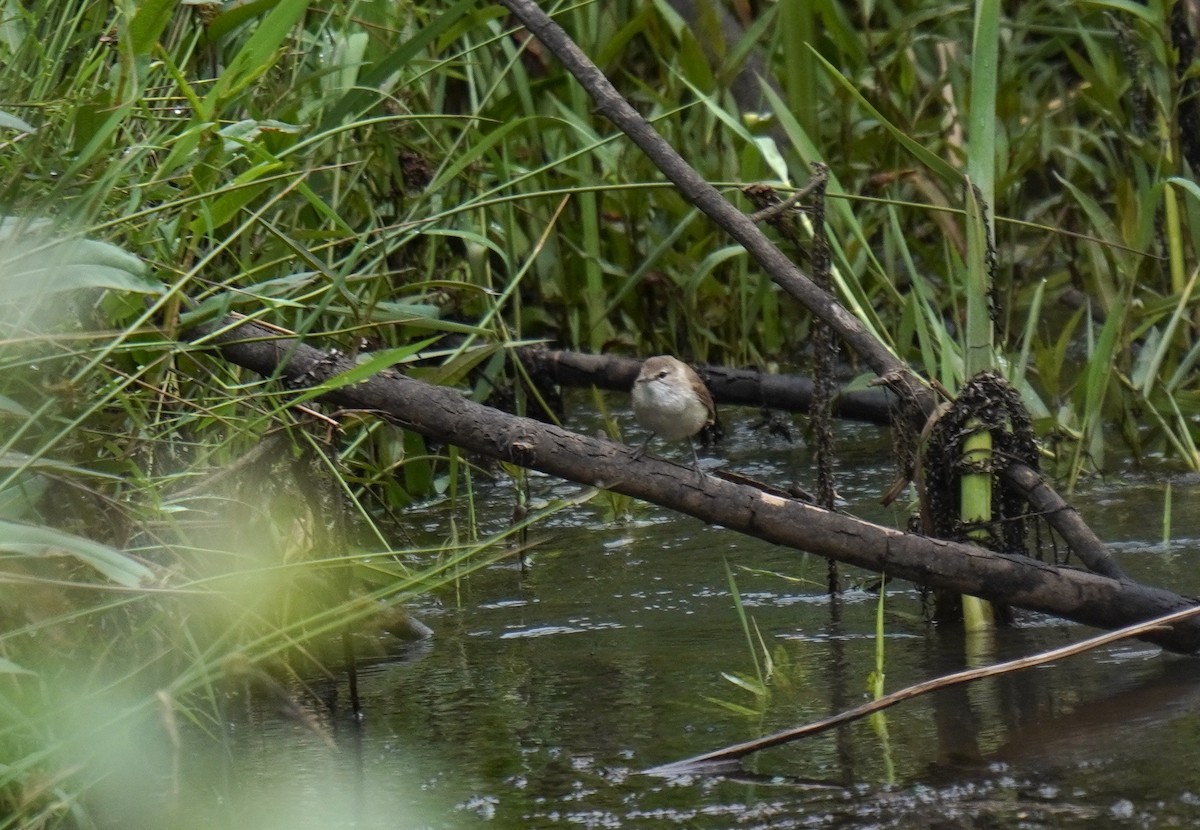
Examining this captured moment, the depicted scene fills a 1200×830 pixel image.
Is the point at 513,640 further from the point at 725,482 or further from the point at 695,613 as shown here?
the point at 725,482

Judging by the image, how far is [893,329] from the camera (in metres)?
6.06

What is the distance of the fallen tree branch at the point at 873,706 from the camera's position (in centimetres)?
271

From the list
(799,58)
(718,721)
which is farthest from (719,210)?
(799,58)

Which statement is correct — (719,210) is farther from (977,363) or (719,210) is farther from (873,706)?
(873,706)

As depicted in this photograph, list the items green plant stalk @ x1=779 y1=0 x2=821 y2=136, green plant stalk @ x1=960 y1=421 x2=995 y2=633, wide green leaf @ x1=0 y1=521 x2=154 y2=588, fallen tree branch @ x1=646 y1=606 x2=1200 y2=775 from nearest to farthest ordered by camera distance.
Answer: wide green leaf @ x1=0 y1=521 x2=154 y2=588, fallen tree branch @ x1=646 y1=606 x2=1200 y2=775, green plant stalk @ x1=960 y1=421 x2=995 y2=633, green plant stalk @ x1=779 y1=0 x2=821 y2=136

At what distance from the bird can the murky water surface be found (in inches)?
14.9

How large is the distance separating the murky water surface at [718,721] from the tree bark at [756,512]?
169mm

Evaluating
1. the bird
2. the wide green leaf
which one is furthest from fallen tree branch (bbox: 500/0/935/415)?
the wide green leaf

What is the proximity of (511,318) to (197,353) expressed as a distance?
112 inches

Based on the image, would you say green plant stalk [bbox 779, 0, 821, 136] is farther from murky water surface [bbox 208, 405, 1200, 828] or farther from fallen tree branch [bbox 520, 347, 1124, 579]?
murky water surface [bbox 208, 405, 1200, 828]

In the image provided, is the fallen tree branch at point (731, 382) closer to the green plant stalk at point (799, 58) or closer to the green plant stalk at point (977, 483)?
the green plant stalk at point (799, 58)

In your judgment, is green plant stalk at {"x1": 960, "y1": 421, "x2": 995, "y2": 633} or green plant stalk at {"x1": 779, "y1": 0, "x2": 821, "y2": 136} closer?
green plant stalk at {"x1": 960, "y1": 421, "x2": 995, "y2": 633}

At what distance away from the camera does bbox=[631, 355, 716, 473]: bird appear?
4398 millimetres

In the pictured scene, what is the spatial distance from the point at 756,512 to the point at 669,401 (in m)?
1.17
